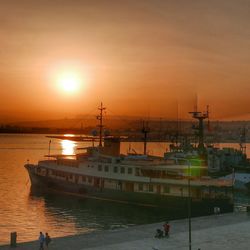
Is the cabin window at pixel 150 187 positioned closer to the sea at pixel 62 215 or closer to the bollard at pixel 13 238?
the sea at pixel 62 215

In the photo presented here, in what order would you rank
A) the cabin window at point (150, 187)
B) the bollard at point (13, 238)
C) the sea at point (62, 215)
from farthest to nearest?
the cabin window at point (150, 187), the sea at point (62, 215), the bollard at point (13, 238)

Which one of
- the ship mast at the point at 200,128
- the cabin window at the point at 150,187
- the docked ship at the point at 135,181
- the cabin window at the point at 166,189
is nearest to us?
the docked ship at the point at 135,181

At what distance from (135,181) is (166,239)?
22.5 meters

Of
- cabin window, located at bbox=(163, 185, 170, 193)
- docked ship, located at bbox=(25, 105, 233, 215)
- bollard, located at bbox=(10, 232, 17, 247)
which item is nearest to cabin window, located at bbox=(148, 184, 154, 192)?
docked ship, located at bbox=(25, 105, 233, 215)

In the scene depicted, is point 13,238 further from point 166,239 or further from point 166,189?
point 166,189

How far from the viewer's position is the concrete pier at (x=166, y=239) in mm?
32469

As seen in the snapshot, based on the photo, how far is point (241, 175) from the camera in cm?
7606

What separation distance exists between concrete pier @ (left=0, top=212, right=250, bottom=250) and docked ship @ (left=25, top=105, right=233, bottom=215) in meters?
9.09

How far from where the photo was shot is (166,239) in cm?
3522

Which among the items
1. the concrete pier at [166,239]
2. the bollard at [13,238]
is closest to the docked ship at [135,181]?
the concrete pier at [166,239]

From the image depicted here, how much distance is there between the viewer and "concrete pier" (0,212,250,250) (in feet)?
107

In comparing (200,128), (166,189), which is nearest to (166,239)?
(166,189)

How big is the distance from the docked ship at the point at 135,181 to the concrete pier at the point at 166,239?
29.8ft

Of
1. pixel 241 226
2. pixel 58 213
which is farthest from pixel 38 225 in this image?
pixel 241 226
